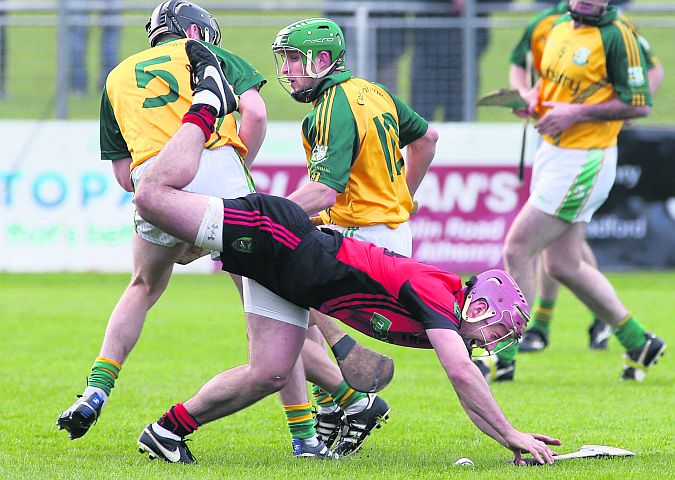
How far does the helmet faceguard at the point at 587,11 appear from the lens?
786cm

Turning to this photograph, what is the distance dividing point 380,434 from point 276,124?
8.08 meters

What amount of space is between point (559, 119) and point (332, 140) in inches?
112

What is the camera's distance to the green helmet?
5719 mm

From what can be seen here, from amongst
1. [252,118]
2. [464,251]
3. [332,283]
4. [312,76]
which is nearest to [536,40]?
[312,76]

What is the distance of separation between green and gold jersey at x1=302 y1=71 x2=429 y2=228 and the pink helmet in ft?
2.63

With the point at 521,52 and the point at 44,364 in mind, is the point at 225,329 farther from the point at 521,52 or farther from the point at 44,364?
the point at 521,52

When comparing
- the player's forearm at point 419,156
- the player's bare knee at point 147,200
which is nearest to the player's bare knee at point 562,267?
the player's forearm at point 419,156

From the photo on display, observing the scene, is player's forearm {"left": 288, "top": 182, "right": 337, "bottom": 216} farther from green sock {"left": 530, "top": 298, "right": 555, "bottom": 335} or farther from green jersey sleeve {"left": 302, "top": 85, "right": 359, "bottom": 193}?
green sock {"left": 530, "top": 298, "right": 555, "bottom": 335}

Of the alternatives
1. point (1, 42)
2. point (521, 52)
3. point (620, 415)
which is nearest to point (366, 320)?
point (620, 415)

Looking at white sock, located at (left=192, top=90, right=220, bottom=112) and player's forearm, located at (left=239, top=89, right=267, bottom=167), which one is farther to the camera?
player's forearm, located at (left=239, top=89, right=267, bottom=167)

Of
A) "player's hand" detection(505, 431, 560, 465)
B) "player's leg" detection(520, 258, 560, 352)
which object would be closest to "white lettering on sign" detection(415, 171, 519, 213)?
"player's leg" detection(520, 258, 560, 352)

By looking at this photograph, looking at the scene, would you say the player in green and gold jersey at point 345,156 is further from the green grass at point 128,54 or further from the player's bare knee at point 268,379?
the green grass at point 128,54

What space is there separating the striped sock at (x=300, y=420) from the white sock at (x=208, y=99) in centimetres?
133

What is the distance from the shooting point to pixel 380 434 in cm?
602
